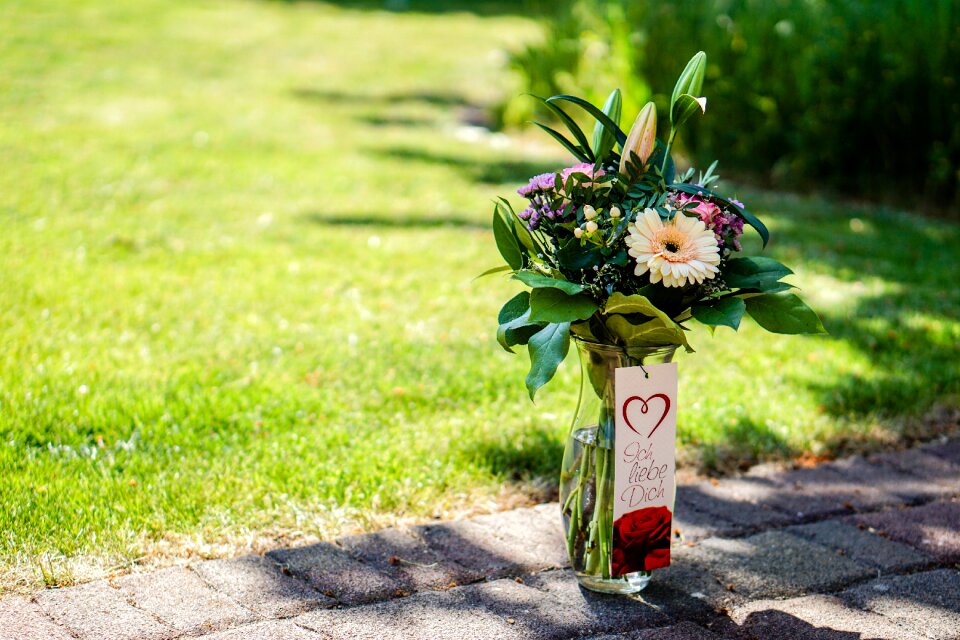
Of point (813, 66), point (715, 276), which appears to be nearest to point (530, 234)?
point (715, 276)

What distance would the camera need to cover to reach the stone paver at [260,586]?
2.38 meters

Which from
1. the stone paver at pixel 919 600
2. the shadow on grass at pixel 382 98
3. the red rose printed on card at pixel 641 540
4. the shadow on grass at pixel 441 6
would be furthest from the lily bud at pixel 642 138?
the shadow on grass at pixel 441 6

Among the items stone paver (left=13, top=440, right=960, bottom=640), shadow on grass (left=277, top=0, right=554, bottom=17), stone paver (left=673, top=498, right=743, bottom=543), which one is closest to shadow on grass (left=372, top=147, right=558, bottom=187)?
stone paver (left=673, top=498, right=743, bottom=543)

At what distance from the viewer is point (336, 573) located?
2.54 meters

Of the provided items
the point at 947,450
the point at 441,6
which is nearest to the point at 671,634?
the point at 947,450

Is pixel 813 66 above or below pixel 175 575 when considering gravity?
above

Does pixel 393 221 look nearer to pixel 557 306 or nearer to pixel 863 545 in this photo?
pixel 863 545

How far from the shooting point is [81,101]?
9.26m

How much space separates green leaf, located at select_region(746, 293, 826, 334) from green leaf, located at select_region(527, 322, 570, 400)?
1.43 feet

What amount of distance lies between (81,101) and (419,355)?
21.3 feet

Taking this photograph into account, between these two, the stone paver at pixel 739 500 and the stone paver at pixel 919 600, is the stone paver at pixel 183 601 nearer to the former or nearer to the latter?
the stone paver at pixel 739 500

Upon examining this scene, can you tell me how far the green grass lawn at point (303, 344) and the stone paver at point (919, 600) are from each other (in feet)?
2.75

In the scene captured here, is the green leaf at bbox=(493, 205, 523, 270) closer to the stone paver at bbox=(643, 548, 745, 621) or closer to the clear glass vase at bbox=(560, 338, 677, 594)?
the clear glass vase at bbox=(560, 338, 677, 594)

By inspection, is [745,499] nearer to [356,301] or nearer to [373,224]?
[356,301]
